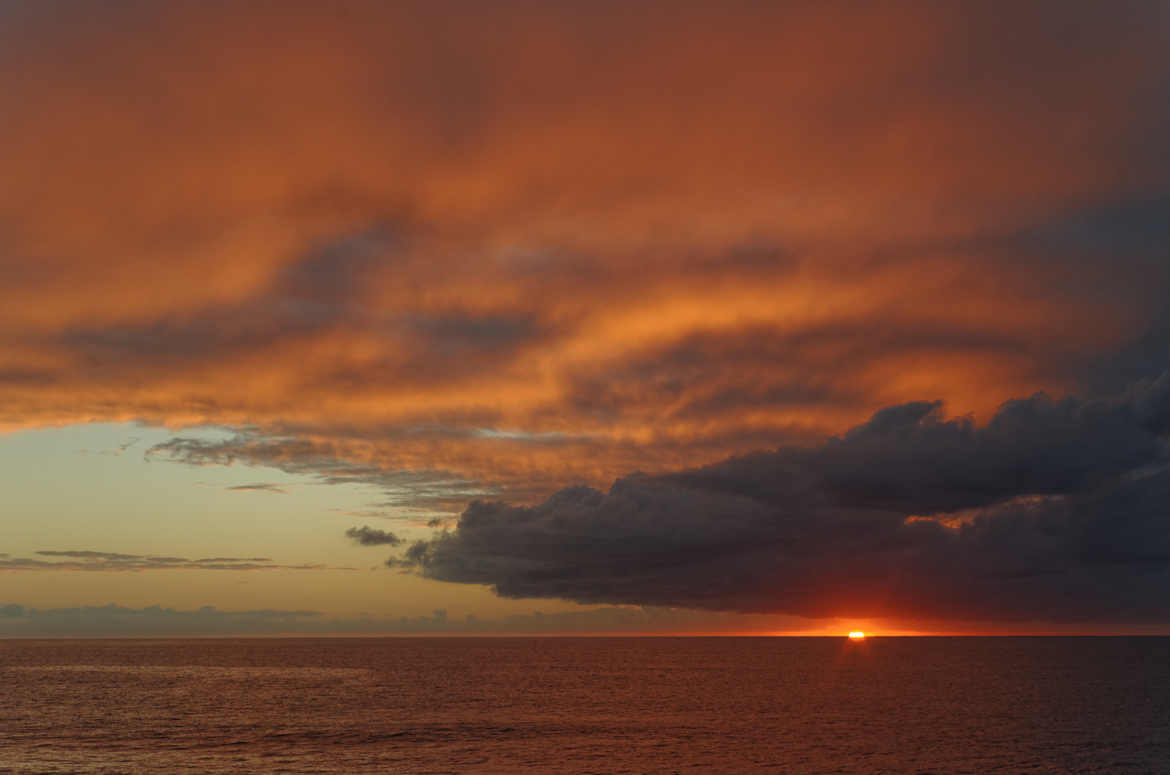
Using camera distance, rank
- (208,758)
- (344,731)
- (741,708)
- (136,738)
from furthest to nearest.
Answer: (741,708)
(344,731)
(136,738)
(208,758)

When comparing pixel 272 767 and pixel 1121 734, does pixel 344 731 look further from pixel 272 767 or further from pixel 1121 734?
pixel 1121 734

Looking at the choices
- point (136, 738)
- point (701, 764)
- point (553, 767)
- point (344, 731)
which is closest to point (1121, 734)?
point (701, 764)

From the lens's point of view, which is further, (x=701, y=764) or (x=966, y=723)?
(x=966, y=723)

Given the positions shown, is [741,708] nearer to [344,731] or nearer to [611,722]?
[611,722]

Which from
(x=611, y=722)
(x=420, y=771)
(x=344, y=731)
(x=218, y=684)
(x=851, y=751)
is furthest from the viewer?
(x=218, y=684)

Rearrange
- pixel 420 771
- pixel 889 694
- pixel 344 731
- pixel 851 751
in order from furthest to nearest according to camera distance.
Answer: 1. pixel 889 694
2. pixel 344 731
3. pixel 851 751
4. pixel 420 771

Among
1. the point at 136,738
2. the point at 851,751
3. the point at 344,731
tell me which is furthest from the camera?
the point at 344,731

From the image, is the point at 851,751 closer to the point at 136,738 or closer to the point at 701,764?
the point at 701,764

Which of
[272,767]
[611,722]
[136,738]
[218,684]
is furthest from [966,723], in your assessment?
[218,684]

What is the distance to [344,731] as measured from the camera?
108 metres

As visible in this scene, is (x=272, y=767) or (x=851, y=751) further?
(x=851, y=751)

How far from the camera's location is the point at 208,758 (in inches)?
3469

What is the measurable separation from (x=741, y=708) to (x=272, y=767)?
259 feet

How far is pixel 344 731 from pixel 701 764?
46179 millimetres
